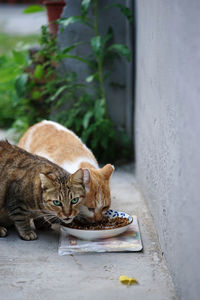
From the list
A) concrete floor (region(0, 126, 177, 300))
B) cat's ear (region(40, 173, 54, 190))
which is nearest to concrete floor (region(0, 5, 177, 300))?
concrete floor (region(0, 126, 177, 300))

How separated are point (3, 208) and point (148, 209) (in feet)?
4.62

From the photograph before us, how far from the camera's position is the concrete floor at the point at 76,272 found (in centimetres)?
297

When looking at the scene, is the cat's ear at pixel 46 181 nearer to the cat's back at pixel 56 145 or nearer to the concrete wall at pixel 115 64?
the cat's back at pixel 56 145

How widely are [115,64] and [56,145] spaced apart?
186 cm

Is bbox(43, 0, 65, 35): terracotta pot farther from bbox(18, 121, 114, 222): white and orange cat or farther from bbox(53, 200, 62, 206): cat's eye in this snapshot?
bbox(53, 200, 62, 206): cat's eye

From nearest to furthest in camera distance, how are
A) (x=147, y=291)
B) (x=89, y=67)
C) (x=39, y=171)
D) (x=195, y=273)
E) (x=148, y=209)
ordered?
1. (x=195, y=273)
2. (x=147, y=291)
3. (x=39, y=171)
4. (x=148, y=209)
5. (x=89, y=67)

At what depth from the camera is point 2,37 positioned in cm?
1330

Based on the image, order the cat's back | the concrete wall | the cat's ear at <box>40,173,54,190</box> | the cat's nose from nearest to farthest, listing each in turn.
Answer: the cat's ear at <box>40,173,54,190</box>
the cat's nose
the cat's back
the concrete wall

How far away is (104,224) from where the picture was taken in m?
3.85

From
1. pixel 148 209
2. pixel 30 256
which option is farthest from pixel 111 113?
pixel 30 256

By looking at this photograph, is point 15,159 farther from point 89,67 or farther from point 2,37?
point 2,37

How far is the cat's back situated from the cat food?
2.04 ft

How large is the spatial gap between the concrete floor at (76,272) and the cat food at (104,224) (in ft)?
0.65

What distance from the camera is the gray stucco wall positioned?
2516mm
